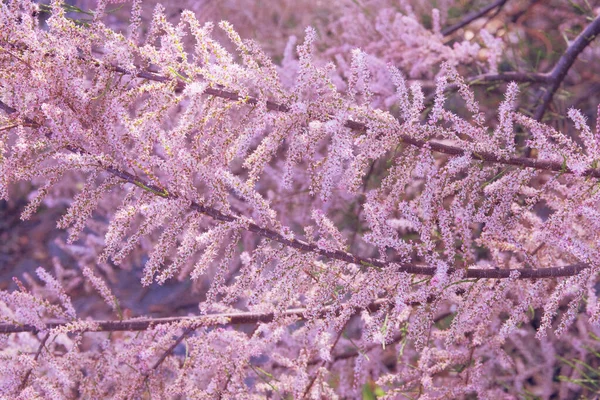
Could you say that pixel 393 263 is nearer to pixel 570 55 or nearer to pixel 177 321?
pixel 177 321

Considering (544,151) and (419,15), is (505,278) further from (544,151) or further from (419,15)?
(419,15)

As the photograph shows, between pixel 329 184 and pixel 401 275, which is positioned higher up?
pixel 329 184

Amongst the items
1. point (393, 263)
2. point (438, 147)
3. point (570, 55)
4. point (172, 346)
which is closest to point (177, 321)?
point (172, 346)

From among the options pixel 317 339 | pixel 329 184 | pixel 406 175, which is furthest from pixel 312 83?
pixel 317 339

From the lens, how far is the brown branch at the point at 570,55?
235 centimetres

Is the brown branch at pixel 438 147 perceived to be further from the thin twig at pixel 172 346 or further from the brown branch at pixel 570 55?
the brown branch at pixel 570 55

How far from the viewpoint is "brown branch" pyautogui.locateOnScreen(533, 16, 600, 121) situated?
235 centimetres

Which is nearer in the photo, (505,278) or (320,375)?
(505,278)

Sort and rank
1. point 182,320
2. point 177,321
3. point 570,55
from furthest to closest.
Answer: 1. point 570,55
2. point 177,321
3. point 182,320

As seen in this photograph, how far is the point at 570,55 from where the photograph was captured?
2.44 meters

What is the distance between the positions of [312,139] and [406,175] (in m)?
0.29

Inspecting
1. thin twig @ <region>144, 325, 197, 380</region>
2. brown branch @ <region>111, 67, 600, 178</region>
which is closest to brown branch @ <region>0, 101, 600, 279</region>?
brown branch @ <region>111, 67, 600, 178</region>

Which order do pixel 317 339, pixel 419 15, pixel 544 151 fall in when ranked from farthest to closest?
pixel 419 15
pixel 317 339
pixel 544 151

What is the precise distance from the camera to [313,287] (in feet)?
5.68
